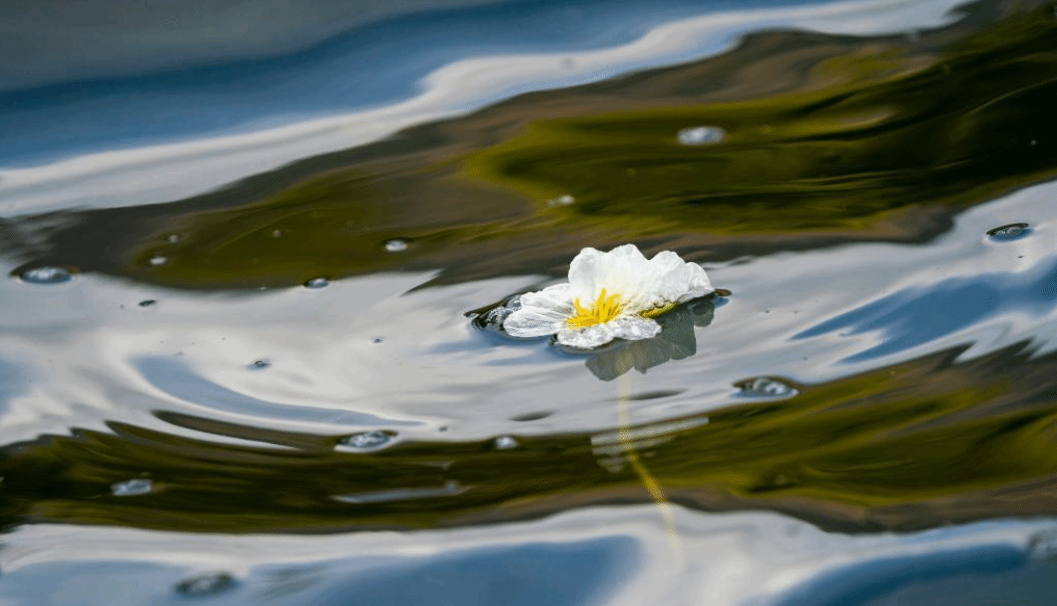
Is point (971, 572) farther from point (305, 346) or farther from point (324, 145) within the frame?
point (324, 145)

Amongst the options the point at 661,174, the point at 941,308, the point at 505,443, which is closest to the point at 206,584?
the point at 505,443

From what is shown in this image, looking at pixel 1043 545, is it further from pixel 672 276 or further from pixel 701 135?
pixel 701 135

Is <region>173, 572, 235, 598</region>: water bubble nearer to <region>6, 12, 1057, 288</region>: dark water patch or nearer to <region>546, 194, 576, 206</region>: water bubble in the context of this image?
<region>6, 12, 1057, 288</region>: dark water patch

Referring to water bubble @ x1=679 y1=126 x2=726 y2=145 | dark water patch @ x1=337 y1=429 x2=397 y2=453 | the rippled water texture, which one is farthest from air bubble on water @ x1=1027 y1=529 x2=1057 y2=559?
water bubble @ x1=679 y1=126 x2=726 y2=145

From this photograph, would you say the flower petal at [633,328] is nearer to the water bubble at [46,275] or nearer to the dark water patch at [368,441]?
the dark water patch at [368,441]

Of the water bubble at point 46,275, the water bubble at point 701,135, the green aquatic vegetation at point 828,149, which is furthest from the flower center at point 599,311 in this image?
the water bubble at point 46,275

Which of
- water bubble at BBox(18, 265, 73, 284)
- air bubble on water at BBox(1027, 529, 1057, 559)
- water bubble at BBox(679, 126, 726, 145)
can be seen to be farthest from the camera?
water bubble at BBox(679, 126, 726, 145)
